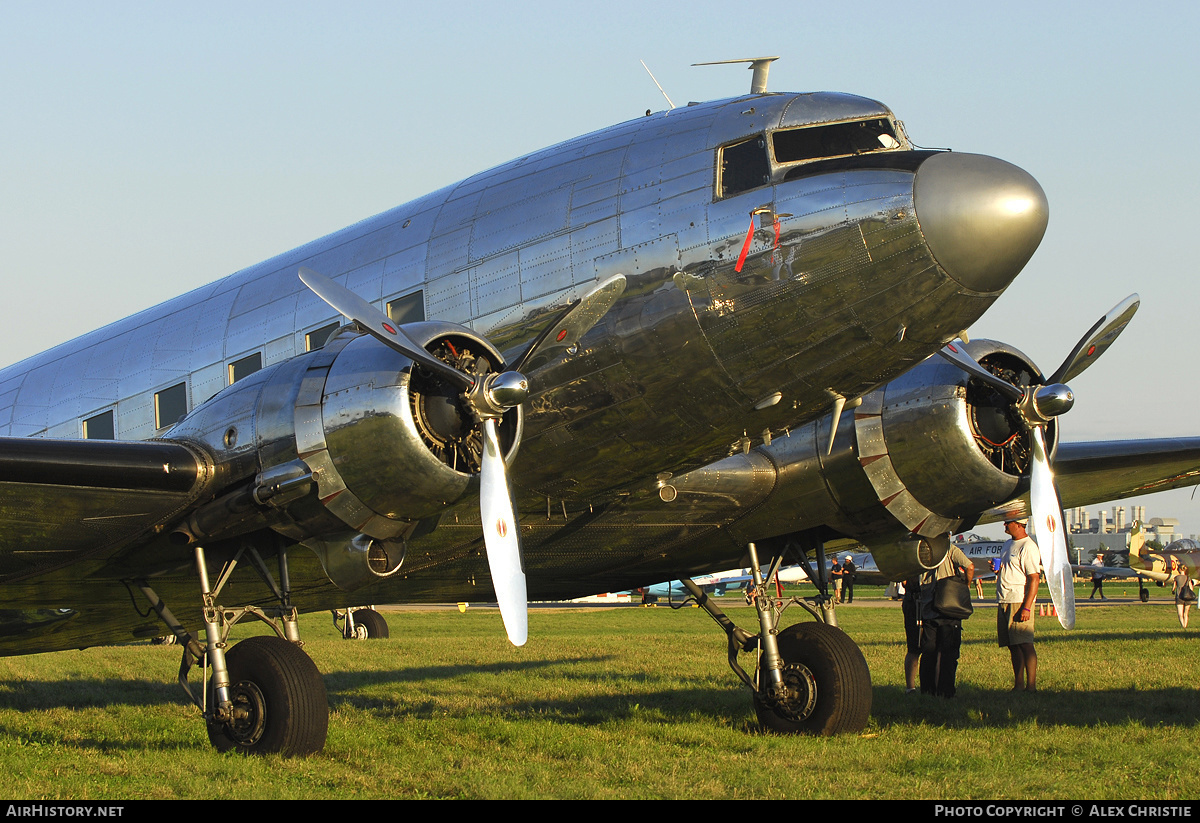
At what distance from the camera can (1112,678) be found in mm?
12312

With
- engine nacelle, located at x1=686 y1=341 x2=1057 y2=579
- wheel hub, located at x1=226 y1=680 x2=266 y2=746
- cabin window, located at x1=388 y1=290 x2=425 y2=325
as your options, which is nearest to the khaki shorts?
engine nacelle, located at x1=686 y1=341 x2=1057 y2=579

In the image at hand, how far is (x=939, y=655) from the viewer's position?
11.1m

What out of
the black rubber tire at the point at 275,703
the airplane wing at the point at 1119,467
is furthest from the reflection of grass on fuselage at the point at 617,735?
the airplane wing at the point at 1119,467

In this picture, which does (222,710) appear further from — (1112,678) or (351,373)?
(1112,678)

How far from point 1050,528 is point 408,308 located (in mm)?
5155

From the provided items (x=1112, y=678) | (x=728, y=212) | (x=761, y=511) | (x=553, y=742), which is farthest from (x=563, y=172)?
(x=1112, y=678)

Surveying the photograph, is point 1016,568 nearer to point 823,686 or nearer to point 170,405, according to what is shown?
point 823,686

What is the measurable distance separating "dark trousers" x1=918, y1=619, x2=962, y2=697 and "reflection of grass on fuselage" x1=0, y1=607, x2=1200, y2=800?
0.23 m

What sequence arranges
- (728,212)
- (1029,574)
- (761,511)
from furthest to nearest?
(1029,574) → (761,511) → (728,212)

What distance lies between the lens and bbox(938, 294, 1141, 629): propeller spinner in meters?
8.54

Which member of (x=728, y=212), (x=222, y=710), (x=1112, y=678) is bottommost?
(x=1112, y=678)

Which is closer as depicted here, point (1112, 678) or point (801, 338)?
point (801, 338)
